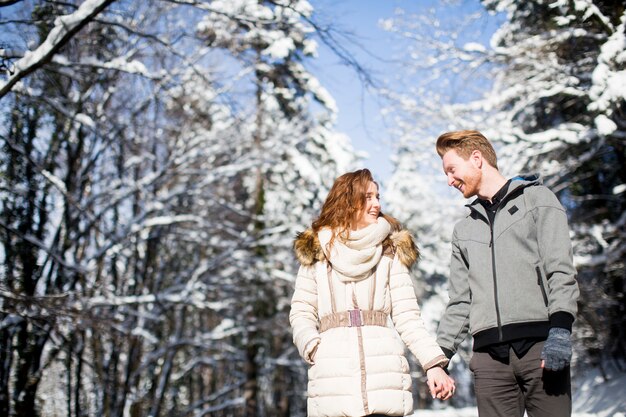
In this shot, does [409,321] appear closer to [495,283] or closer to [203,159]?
[495,283]

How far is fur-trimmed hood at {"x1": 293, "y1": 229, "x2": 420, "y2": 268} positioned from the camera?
3.03m

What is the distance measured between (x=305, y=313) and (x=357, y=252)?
16.0 inches

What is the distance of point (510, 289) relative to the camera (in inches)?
107

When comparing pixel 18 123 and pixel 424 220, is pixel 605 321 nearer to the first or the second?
pixel 424 220

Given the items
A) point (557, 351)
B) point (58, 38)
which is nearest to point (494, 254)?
point (557, 351)

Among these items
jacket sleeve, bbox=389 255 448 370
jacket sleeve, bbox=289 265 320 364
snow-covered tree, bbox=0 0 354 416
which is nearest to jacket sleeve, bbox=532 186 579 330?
jacket sleeve, bbox=389 255 448 370

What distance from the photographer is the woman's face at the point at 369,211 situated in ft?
10.0

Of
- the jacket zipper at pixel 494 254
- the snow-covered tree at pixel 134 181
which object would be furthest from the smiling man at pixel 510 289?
the snow-covered tree at pixel 134 181

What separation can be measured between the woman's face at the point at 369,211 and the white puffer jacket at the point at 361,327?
61 mm

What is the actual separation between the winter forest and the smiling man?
8.70 feet

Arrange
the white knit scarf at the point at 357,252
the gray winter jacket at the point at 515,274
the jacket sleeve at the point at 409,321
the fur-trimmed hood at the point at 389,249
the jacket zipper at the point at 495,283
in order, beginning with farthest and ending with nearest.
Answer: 1. the fur-trimmed hood at the point at 389,249
2. the white knit scarf at the point at 357,252
3. the jacket sleeve at the point at 409,321
4. the jacket zipper at the point at 495,283
5. the gray winter jacket at the point at 515,274

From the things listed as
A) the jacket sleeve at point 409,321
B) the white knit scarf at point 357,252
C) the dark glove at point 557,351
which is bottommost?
the dark glove at point 557,351

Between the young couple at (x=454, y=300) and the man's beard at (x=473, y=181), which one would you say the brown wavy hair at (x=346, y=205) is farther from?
the man's beard at (x=473, y=181)

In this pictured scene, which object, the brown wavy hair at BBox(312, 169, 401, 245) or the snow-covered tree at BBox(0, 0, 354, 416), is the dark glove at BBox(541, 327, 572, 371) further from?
the snow-covered tree at BBox(0, 0, 354, 416)
